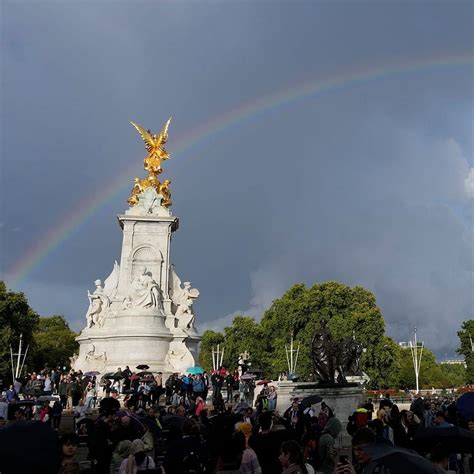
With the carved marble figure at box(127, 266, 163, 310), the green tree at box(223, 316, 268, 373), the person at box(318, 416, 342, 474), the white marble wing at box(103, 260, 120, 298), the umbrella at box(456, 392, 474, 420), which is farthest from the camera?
the green tree at box(223, 316, 268, 373)

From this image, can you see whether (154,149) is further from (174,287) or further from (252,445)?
(252,445)

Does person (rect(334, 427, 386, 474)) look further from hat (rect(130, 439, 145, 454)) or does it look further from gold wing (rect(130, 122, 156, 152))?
gold wing (rect(130, 122, 156, 152))

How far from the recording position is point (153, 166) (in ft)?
178

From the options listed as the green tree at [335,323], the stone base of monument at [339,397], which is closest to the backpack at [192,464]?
the stone base of monument at [339,397]

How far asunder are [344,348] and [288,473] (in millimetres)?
19846

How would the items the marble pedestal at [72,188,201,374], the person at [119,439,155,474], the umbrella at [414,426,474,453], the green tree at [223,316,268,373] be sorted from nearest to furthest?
1. the umbrella at [414,426,474,453]
2. the person at [119,439,155,474]
3. the marble pedestal at [72,188,201,374]
4. the green tree at [223,316,268,373]

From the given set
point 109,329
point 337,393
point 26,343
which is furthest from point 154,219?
point 337,393

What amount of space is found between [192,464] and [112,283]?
139ft

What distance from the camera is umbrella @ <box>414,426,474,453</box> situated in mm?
6250

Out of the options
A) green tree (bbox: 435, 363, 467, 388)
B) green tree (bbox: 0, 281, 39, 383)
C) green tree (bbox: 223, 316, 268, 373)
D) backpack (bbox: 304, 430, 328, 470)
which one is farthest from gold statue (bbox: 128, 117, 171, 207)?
green tree (bbox: 435, 363, 467, 388)

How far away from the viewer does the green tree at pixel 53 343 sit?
78250mm

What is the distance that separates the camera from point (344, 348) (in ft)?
82.3

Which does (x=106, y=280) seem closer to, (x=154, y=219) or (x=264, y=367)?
(x=154, y=219)

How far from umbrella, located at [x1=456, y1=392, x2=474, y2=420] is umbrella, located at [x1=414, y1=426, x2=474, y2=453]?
322 cm
